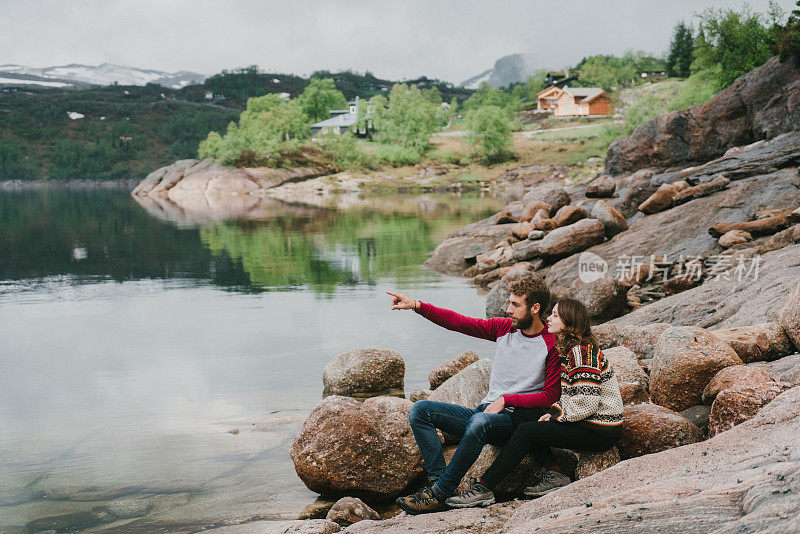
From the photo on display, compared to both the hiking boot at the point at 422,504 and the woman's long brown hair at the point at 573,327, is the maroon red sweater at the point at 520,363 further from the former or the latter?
the hiking boot at the point at 422,504

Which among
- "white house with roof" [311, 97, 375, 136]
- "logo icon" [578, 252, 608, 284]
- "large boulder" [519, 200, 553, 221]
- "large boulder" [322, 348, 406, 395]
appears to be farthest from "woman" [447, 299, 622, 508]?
"white house with roof" [311, 97, 375, 136]

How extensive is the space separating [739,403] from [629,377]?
2.30m

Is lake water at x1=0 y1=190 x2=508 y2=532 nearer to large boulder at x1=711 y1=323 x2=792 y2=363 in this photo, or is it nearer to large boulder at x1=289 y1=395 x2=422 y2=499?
large boulder at x1=289 y1=395 x2=422 y2=499

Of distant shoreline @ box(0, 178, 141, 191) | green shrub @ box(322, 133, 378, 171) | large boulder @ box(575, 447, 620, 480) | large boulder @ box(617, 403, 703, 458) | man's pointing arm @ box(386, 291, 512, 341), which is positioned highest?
distant shoreline @ box(0, 178, 141, 191)

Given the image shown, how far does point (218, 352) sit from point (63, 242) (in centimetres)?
3240

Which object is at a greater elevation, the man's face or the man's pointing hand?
the man's pointing hand

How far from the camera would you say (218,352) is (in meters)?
17.5

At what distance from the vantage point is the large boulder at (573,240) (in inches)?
969

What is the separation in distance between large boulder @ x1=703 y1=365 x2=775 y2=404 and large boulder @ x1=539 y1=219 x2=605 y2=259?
16.4 m

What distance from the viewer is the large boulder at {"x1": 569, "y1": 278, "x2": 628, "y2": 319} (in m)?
18.7

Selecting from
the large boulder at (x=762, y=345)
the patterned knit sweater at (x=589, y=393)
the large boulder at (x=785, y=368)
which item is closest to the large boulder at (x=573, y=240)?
the large boulder at (x=762, y=345)

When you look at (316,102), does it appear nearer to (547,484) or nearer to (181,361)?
(181,361)

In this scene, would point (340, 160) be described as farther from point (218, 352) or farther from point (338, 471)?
point (338, 471)

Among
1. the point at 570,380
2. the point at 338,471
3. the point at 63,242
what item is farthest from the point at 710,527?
the point at 63,242
